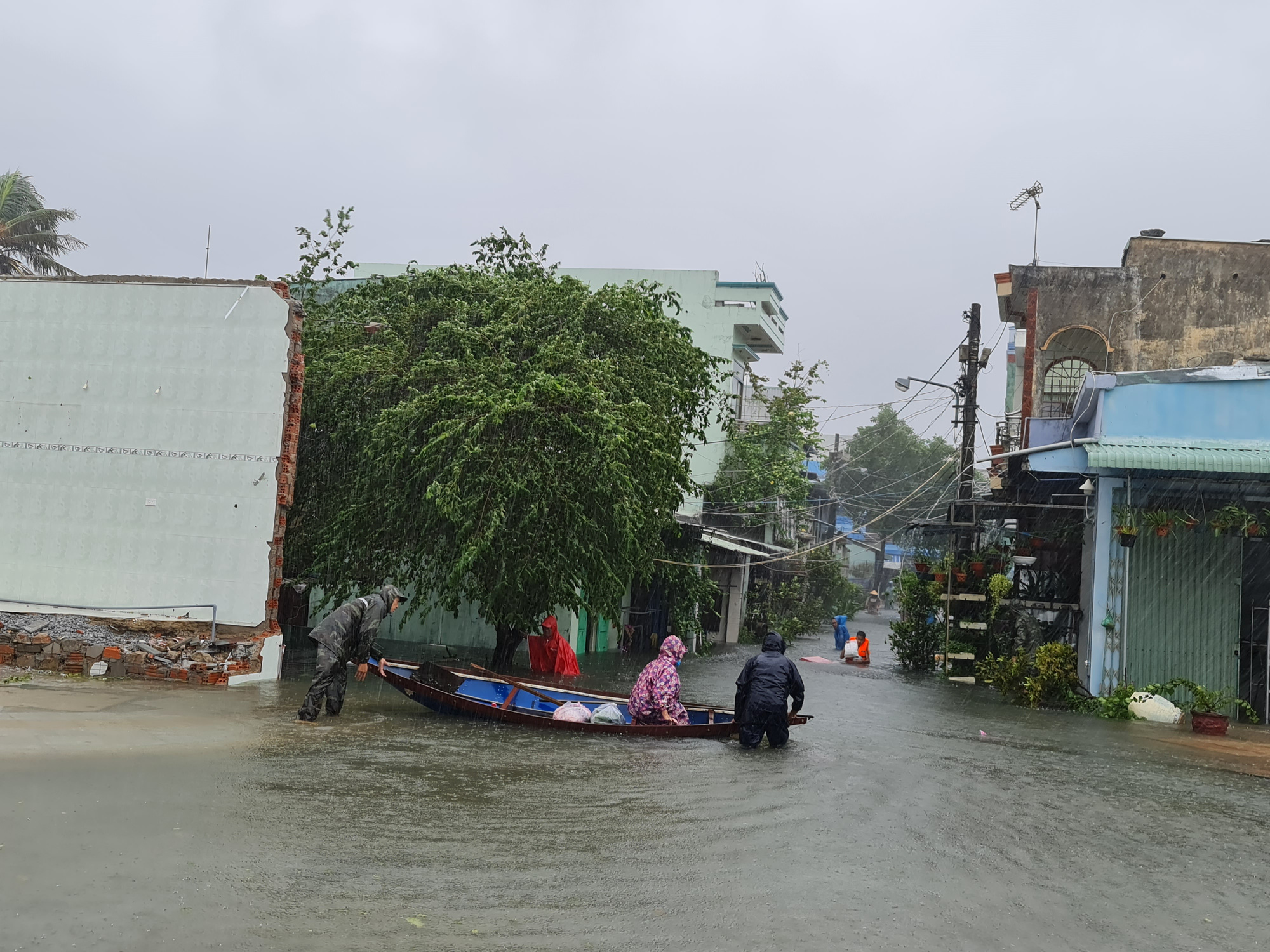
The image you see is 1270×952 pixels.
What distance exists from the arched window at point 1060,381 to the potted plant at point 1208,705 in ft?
41.8

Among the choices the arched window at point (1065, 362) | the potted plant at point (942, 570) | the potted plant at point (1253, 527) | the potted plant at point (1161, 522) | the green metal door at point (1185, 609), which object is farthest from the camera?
the arched window at point (1065, 362)

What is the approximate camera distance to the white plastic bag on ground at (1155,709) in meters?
18.1

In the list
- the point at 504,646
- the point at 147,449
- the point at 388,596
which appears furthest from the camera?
the point at 504,646

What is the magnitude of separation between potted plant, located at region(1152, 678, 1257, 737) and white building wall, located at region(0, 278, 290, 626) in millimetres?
13765

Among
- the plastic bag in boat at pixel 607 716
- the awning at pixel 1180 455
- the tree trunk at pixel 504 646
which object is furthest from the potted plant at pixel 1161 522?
the tree trunk at pixel 504 646

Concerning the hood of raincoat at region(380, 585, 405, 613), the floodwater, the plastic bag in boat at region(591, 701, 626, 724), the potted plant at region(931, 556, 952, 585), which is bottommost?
the floodwater

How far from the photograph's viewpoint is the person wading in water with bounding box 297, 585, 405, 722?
43.1 ft

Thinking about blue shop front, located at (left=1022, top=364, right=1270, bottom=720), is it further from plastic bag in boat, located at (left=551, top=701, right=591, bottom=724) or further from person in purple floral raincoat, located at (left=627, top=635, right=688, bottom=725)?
plastic bag in boat, located at (left=551, top=701, right=591, bottom=724)

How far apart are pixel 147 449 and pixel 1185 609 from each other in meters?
16.5

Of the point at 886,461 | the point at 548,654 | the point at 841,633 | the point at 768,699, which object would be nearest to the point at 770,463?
the point at 841,633

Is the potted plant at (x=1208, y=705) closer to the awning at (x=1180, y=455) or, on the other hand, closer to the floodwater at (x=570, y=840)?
the floodwater at (x=570, y=840)

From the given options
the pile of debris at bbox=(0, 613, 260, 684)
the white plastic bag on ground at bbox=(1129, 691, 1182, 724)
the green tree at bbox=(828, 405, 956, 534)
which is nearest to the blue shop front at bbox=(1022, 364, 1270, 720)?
the white plastic bag on ground at bbox=(1129, 691, 1182, 724)

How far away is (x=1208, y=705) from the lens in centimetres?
1762

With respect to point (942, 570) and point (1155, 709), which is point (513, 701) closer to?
point (1155, 709)
